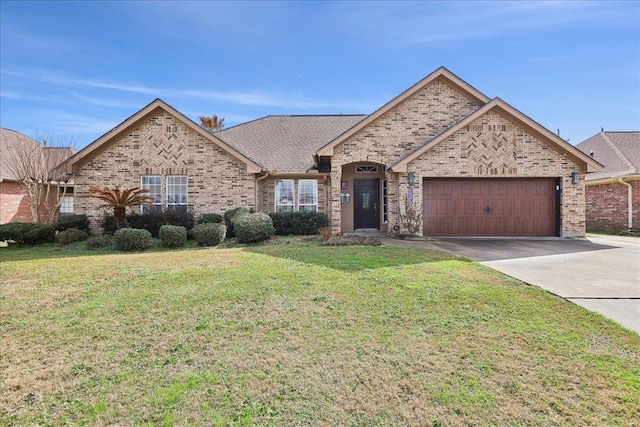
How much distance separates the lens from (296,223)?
14.7m

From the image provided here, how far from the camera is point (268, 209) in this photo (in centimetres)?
1648

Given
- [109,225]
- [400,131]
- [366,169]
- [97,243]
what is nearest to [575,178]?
[400,131]

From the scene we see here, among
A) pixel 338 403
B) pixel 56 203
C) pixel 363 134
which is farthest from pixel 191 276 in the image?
pixel 56 203

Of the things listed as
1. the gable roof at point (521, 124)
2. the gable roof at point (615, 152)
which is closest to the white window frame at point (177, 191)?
the gable roof at point (521, 124)

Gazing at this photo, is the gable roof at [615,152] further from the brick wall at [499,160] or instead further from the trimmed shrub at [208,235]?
the trimmed shrub at [208,235]

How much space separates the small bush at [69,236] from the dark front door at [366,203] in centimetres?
1180

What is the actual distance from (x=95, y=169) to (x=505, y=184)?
1836cm

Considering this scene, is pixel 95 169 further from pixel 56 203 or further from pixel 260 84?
pixel 260 84

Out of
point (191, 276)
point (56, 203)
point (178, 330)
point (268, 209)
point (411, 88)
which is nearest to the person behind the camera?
point (178, 330)

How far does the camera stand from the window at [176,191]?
50.5 ft

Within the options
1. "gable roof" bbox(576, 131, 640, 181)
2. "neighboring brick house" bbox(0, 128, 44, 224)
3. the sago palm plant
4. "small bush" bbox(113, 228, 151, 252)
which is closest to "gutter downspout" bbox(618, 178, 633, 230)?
"gable roof" bbox(576, 131, 640, 181)

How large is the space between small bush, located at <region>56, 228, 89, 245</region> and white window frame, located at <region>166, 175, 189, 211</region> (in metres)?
3.50

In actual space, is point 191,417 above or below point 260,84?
below

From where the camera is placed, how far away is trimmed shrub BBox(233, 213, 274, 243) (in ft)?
39.5
